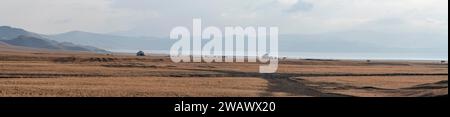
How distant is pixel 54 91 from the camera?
102 feet
